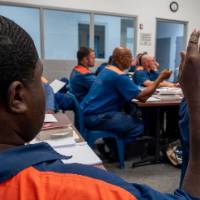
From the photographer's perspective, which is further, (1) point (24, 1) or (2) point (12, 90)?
(1) point (24, 1)

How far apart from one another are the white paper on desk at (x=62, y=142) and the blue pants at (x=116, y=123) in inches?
48.8

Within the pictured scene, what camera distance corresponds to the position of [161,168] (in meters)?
2.71

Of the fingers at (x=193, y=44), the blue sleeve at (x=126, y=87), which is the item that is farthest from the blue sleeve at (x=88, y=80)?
the fingers at (x=193, y=44)

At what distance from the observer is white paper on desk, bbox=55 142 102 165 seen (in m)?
1.11

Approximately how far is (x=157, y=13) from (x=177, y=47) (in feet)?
5.35

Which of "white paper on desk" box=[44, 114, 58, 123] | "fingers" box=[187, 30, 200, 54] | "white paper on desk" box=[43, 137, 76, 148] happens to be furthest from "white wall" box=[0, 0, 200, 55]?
"fingers" box=[187, 30, 200, 54]

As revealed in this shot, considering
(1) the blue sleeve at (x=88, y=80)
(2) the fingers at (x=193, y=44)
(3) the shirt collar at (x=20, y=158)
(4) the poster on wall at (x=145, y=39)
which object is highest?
(4) the poster on wall at (x=145, y=39)

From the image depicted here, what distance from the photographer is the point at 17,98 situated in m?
0.45

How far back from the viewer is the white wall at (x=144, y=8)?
5.02 m

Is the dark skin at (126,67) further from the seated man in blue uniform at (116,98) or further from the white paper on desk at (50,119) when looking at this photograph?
the white paper on desk at (50,119)

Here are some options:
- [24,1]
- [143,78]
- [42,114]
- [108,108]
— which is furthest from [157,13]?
[42,114]

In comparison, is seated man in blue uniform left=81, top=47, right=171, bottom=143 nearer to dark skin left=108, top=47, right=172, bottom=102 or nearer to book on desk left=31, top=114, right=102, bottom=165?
dark skin left=108, top=47, right=172, bottom=102

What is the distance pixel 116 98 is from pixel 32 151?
2.26 metres

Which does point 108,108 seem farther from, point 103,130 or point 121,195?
point 121,195
